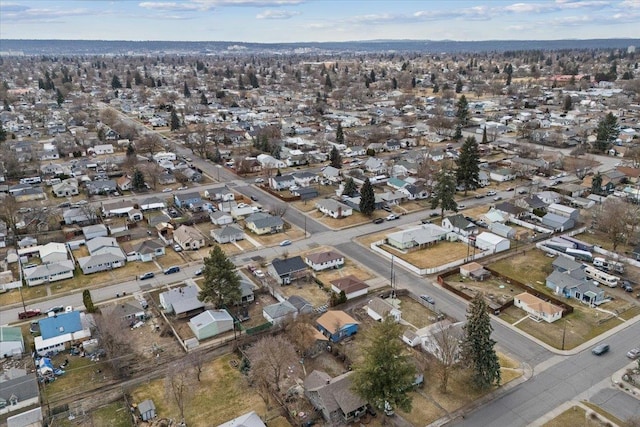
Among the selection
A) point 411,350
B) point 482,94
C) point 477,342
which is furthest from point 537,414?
point 482,94

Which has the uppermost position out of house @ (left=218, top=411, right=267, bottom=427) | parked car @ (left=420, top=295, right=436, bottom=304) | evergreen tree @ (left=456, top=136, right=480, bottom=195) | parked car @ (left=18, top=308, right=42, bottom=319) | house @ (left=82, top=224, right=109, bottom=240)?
evergreen tree @ (left=456, top=136, right=480, bottom=195)

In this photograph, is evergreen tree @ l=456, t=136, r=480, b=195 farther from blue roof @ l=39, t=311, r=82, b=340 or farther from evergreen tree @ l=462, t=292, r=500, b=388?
blue roof @ l=39, t=311, r=82, b=340

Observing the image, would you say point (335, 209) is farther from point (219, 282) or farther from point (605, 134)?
point (605, 134)

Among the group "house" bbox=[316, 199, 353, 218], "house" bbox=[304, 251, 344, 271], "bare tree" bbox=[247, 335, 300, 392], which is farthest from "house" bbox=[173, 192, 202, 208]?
"bare tree" bbox=[247, 335, 300, 392]

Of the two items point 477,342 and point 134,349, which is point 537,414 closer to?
point 477,342

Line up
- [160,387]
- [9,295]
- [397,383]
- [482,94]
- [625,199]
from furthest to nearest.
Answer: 1. [482,94]
2. [625,199]
3. [9,295]
4. [160,387]
5. [397,383]

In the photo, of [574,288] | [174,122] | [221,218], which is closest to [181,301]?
[221,218]
